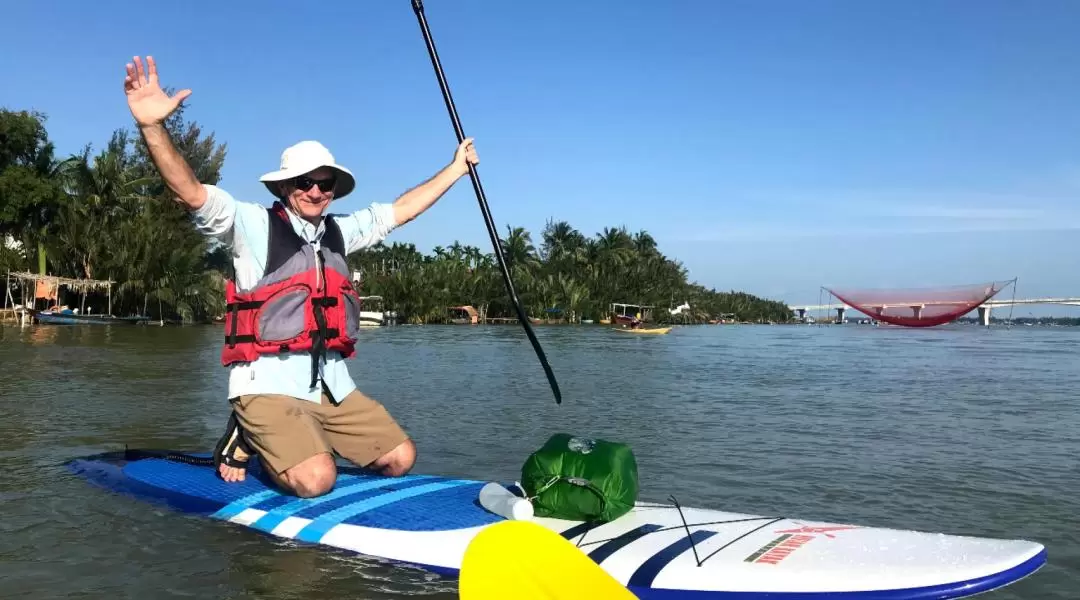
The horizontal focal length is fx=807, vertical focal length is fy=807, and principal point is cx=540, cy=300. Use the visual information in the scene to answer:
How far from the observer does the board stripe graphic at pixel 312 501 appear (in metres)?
4.00

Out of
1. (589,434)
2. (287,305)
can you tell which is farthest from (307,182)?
(589,434)

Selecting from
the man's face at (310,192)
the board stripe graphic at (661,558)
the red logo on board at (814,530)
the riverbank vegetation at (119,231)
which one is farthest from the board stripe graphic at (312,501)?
the riverbank vegetation at (119,231)

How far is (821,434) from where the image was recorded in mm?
8117

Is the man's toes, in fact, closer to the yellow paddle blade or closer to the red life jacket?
the red life jacket

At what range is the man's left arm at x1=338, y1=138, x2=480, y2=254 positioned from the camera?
4.57 meters

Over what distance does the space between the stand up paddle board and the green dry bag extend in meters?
0.08

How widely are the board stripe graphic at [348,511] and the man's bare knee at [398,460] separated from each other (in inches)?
13.6

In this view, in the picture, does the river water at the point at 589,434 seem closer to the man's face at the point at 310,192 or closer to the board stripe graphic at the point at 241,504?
the board stripe graphic at the point at 241,504

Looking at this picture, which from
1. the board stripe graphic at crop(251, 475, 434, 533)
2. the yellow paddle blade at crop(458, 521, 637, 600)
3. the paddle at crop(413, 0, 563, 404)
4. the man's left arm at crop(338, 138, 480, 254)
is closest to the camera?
the yellow paddle blade at crop(458, 521, 637, 600)

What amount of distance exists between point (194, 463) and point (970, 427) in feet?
25.2

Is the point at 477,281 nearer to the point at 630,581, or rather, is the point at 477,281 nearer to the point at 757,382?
the point at 757,382

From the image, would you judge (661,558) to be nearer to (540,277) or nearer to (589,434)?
(589,434)

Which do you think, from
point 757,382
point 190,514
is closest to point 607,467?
point 190,514

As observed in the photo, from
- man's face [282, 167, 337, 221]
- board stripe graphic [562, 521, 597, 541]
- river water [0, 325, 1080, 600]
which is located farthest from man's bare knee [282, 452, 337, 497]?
board stripe graphic [562, 521, 597, 541]
